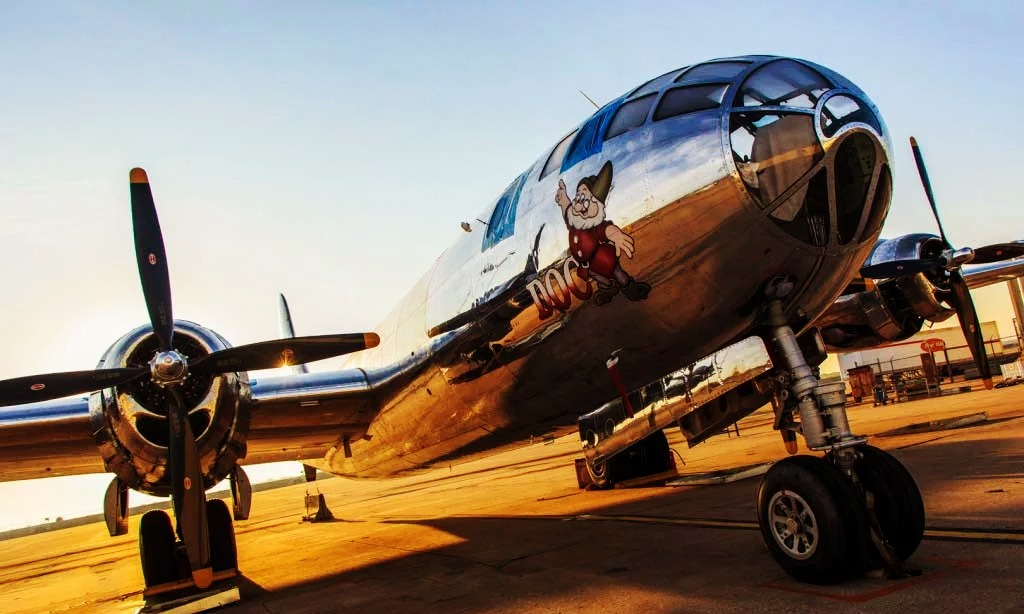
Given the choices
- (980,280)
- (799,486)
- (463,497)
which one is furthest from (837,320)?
(463,497)

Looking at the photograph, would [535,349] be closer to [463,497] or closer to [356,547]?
[356,547]

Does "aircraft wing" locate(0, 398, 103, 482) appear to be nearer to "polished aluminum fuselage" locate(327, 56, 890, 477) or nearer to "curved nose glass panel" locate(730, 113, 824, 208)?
"polished aluminum fuselage" locate(327, 56, 890, 477)

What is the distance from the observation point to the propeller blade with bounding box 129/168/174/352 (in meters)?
9.70

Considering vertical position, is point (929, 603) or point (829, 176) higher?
point (829, 176)

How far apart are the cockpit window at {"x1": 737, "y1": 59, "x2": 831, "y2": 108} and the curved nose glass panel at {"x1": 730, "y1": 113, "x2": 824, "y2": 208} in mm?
150

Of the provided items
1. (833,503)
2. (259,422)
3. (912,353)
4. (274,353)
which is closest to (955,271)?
(833,503)

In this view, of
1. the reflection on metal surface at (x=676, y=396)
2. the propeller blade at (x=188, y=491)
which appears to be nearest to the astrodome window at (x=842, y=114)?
the reflection on metal surface at (x=676, y=396)

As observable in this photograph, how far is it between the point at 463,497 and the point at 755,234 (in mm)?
17384

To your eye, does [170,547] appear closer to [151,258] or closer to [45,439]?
[45,439]

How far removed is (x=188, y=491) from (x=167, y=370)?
1521mm

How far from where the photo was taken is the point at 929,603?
4352 mm

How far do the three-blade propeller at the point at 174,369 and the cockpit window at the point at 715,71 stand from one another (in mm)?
4636

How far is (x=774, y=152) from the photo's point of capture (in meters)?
5.45

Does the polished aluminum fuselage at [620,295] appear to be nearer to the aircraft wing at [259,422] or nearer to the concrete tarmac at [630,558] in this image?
the aircraft wing at [259,422]
